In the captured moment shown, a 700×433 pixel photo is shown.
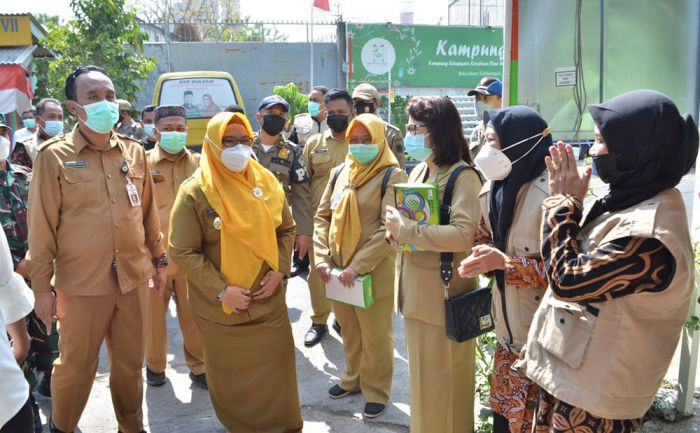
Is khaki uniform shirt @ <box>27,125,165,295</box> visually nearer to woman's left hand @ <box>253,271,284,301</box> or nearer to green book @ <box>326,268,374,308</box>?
woman's left hand @ <box>253,271,284,301</box>

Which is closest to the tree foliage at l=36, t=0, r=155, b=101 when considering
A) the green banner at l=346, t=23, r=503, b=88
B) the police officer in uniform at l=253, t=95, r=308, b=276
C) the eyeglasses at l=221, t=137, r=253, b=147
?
the police officer in uniform at l=253, t=95, r=308, b=276

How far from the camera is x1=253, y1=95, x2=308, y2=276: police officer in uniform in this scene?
496 cm

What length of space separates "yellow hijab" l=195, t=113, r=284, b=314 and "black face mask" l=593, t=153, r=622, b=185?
181 cm

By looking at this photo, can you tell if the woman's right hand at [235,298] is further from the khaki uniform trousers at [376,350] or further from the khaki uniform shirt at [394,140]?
the khaki uniform shirt at [394,140]

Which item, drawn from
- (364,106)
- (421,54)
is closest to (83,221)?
(364,106)

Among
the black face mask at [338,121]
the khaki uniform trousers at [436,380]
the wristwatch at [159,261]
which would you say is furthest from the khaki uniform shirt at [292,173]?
the khaki uniform trousers at [436,380]

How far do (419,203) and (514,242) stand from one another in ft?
2.08

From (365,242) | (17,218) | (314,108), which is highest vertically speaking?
(314,108)

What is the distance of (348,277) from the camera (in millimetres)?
3529

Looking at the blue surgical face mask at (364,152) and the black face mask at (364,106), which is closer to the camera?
the blue surgical face mask at (364,152)

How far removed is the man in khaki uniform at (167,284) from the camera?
4254 millimetres

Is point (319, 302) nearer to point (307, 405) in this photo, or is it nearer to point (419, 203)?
point (307, 405)

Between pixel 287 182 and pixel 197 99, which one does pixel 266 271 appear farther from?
pixel 197 99

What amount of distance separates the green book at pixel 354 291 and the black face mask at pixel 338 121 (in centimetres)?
158
